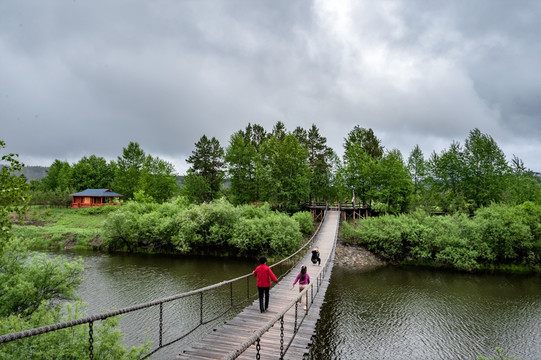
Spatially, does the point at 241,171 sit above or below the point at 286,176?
above

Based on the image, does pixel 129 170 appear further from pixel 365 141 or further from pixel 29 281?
pixel 29 281

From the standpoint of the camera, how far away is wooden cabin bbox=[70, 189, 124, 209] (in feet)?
186

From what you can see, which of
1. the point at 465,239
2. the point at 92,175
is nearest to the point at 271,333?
the point at 465,239

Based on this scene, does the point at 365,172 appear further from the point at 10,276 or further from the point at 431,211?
the point at 10,276

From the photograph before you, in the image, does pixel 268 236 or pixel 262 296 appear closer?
pixel 262 296

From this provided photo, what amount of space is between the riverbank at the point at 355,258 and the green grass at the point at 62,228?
2626 centimetres

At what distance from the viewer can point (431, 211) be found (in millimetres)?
35594

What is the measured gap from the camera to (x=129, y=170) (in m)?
58.1

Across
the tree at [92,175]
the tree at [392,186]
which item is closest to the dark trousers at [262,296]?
the tree at [392,186]

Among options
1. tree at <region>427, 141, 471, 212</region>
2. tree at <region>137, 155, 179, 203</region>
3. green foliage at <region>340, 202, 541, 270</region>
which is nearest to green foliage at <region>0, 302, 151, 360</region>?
green foliage at <region>340, 202, 541, 270</region>

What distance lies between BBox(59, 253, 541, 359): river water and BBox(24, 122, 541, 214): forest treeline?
1239 cm

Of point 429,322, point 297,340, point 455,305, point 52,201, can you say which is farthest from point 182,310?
point 52,201

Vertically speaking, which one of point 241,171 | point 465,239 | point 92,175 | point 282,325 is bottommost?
point 282,325

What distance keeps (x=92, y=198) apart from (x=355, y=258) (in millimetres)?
52598
